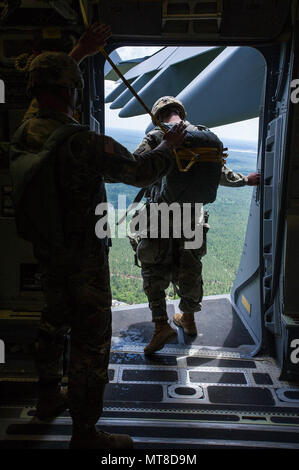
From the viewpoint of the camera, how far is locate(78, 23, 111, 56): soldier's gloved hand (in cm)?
182

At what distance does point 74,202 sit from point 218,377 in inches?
64.9

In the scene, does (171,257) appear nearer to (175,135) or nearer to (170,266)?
Answer: (170,266)

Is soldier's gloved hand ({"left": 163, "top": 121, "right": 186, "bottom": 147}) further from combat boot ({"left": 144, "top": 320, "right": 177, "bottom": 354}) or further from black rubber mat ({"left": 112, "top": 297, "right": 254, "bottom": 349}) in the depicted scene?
black rubber mat ({"left": 112, "top": 297, "right": 254, "bottom": 349})

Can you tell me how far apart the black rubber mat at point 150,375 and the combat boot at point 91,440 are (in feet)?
2.40

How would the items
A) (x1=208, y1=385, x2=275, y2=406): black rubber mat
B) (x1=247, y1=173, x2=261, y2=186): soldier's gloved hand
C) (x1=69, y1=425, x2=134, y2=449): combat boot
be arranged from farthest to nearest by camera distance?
(x1=247, y1=173, x2=261, y2=186): soldier's gloved hand
(x1=208, y1=385, x2=275, y2=406): black rubber mat
(x1=69, y1=425, x2=134, y2=449): combat boot

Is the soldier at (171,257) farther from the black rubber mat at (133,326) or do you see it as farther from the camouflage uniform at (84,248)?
the camouflage uniform at (84,248)

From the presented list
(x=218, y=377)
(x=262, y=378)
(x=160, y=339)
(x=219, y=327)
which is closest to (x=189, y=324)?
(x=219, y=327)

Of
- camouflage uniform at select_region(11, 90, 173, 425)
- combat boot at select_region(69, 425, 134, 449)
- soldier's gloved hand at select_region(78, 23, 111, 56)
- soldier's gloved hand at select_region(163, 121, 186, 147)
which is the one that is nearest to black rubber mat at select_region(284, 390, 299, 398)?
combat boot at select_region(69, 425, 134, 449)

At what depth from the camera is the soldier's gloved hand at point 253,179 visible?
2.98 metres

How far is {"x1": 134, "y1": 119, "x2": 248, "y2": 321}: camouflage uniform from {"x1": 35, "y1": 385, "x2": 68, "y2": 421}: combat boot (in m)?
1.07

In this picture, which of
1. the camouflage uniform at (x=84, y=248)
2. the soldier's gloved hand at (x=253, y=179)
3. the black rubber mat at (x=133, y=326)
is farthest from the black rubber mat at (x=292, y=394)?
the soldier's gloved hand at (x=253, y=179)

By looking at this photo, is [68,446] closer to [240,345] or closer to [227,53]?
[240,345]

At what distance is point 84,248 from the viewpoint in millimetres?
1684

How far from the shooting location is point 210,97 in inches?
201
